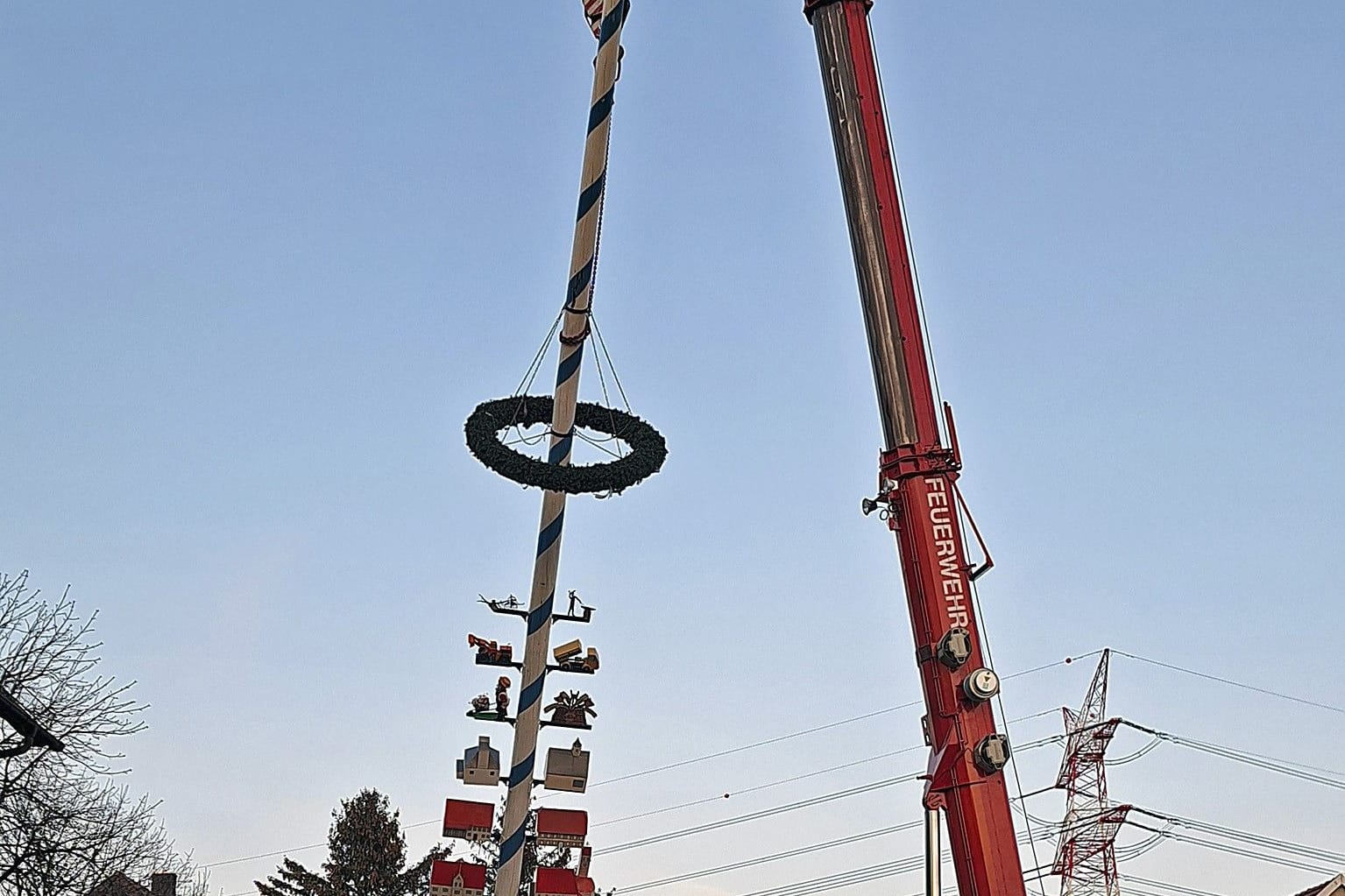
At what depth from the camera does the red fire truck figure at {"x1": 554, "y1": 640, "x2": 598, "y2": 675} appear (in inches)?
467

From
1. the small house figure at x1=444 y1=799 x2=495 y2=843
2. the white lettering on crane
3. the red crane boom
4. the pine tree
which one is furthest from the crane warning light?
the pine tree

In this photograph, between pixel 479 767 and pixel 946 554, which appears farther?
pixel 946 554

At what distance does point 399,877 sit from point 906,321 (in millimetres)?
41978

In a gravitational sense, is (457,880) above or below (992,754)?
below

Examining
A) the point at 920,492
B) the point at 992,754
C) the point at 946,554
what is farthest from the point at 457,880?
the point at 920,492

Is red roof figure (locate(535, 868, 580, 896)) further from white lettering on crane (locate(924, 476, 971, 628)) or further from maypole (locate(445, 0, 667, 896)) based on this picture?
white lettering on crane (locate(924, 476, 971, 628))

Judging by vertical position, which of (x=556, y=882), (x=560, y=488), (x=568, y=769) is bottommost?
(x=556, y=882)

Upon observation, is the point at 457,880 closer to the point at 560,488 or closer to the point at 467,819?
the point at 467,819

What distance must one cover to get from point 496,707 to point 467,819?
89cm

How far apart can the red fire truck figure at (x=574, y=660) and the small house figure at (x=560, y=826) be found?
1178 millimetres

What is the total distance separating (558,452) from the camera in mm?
12156

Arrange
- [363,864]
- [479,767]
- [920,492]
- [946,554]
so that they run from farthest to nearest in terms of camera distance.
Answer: [363,864]
[920,492]
[946,554]
[479,767]

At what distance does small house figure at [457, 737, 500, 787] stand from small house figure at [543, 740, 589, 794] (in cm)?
45

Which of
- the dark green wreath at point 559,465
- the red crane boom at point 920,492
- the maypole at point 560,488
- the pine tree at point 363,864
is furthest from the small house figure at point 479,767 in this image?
the pine tree at point 363,864
